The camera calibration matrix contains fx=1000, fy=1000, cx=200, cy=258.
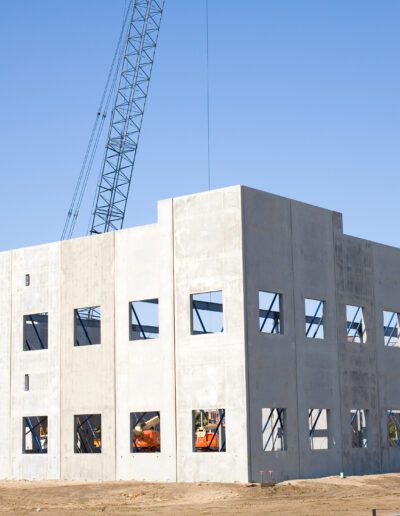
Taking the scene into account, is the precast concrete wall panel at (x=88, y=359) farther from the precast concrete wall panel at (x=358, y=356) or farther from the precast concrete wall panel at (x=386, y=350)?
the precast concrete wall panel at (x=386, y=350)

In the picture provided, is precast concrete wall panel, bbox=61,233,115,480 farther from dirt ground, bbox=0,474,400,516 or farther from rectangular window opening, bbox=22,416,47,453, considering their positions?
rectangular window opening, bbox=22,416,47,453

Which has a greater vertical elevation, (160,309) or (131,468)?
(160,309)

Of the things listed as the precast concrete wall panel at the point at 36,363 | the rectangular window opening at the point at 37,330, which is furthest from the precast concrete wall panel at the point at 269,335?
the rectangular window opening at the point at 37,330

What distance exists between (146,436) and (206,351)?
25.5 feet

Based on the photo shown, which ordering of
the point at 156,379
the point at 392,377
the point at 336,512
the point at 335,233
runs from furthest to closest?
1. the point at 392,377
2. the point at 335,233
3. the point at 156,379
4. the point at 336,512

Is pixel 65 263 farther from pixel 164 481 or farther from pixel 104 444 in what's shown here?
pixel 164 481

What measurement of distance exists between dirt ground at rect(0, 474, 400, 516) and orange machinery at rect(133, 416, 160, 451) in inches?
163

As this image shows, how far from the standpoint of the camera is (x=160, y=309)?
43.8 metres

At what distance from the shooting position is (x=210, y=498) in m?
38.0

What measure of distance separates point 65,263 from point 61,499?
1241 centimetres

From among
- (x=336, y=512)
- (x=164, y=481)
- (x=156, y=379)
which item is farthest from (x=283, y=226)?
(x=336, y=512)

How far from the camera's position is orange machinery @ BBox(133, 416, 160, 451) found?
46.9 meters

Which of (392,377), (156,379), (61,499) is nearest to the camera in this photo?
(61,499)

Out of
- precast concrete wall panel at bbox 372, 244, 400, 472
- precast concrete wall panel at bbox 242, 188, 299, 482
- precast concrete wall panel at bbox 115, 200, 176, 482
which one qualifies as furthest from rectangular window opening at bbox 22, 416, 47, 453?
precast concrete wall panel at bbox 372, 244, 400, 472
